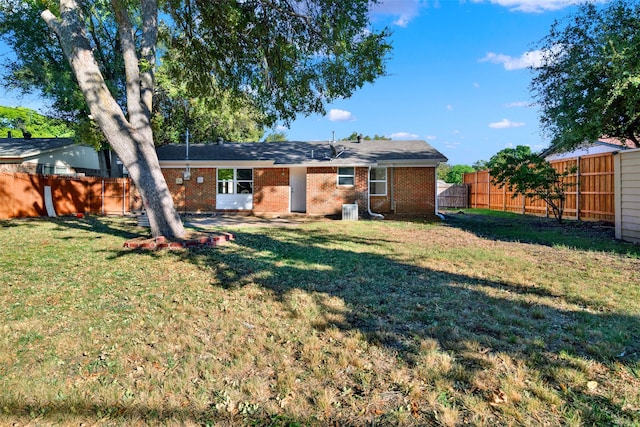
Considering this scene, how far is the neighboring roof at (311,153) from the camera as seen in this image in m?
17.5

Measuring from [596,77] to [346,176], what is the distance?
10.1 metres

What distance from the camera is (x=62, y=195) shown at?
1608cm

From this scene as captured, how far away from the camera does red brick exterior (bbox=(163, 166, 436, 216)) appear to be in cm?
1772

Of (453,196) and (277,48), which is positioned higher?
(277,48)

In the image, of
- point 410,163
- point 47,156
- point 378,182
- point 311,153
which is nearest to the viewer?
point 410,163

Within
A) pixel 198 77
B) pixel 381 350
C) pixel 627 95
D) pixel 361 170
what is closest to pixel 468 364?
pixel 381 350

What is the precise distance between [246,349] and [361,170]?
15055 mm

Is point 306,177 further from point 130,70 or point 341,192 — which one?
point 130,70

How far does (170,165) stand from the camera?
19.0 m

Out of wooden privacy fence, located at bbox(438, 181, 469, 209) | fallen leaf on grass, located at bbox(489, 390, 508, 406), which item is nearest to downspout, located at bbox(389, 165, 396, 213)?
wooden privacy fence, located at bbox(438, 181, 469, 209)

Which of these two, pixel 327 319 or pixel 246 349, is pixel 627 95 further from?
pixel 246 349

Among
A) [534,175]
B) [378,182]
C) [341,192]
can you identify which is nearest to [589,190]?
[534,175]

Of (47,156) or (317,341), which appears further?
(47,156)

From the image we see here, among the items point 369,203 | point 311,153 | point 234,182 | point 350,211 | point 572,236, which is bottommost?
point 572,236
